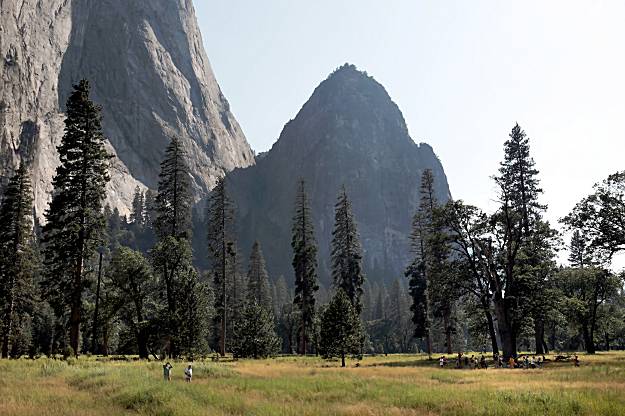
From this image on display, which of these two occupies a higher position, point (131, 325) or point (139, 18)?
point (139, 18)

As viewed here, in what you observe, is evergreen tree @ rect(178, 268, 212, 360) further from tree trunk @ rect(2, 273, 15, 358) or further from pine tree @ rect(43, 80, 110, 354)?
tree trunk @ rect(2, 273, 15, 358)

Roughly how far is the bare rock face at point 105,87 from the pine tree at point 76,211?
8823 centimetres

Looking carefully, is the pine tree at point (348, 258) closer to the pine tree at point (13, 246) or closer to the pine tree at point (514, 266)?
the pine tree at point (514, 266)

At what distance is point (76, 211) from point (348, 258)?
3134cm

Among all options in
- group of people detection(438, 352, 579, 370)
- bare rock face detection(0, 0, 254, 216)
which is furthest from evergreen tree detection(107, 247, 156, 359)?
bare rock face detection(0, 0, 254, 216)

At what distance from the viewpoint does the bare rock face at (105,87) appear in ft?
364

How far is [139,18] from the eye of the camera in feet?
626

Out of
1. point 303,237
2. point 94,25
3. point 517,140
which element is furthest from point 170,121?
point 517,140

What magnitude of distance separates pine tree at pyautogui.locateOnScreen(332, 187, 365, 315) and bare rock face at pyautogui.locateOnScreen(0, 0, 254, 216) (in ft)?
270

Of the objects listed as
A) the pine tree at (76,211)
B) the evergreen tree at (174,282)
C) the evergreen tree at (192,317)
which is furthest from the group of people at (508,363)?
the pine tree at (76,211)

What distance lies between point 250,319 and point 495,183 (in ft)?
79.1

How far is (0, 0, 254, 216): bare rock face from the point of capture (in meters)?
111

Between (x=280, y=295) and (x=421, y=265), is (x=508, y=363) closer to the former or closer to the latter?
(x=421, y=265)

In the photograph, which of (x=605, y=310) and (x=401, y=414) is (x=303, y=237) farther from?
(x=401, y=414)
